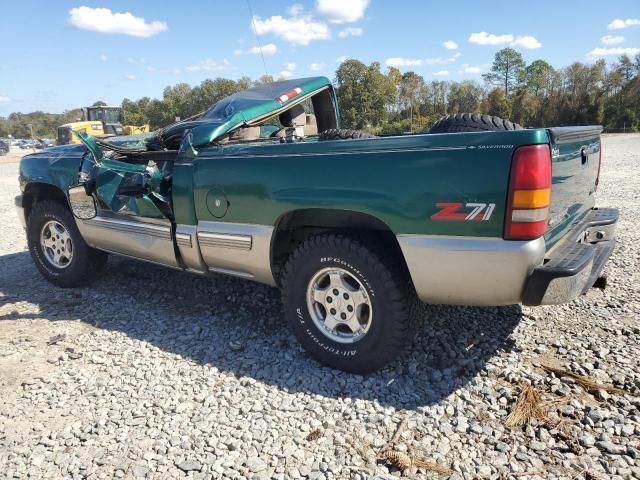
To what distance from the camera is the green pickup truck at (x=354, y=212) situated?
2.45 meters

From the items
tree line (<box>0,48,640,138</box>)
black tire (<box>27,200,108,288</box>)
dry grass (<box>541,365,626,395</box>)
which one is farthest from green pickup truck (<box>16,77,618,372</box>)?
tree line (<box>0,48,640,138</box>)

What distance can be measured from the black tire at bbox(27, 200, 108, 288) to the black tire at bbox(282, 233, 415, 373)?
8.50ft

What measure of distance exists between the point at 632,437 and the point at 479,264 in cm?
115

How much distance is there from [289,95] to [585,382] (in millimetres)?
3134

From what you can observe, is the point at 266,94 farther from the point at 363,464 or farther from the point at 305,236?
the point at 363,464

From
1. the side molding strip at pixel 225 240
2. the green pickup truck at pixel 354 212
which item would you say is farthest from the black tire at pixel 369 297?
the side molding strip at pixel 225 240

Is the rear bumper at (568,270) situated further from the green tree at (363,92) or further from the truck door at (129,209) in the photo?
the green tree at (363,92)

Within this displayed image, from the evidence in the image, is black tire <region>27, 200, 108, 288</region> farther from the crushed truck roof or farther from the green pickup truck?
the crushed truck roof

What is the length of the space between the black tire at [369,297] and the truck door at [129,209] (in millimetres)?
1224

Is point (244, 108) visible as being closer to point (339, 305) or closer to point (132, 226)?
point (132, 226)

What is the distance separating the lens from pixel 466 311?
3.95 meters

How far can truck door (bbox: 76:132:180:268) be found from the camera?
381 centimetres

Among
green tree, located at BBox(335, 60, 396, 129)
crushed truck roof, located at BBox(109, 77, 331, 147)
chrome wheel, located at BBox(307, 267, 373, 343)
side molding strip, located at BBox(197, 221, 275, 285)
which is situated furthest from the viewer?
green tree, located at BBox(335, 60, 396, 129)

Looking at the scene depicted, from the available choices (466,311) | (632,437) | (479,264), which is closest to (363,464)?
(479,264)
